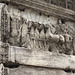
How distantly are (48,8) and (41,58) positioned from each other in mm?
1237

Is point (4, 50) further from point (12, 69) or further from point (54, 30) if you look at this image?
point (54, 30)

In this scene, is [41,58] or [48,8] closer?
[41,58]

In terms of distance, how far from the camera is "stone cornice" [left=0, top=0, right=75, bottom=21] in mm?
5113

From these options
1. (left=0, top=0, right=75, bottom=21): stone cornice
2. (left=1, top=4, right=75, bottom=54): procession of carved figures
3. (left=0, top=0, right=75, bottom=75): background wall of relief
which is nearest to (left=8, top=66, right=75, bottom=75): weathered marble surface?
(left=0, top=0, right=75, bottom=75): background wall of relief

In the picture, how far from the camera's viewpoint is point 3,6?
4.79 m

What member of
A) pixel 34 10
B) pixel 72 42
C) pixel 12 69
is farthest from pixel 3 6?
pixel 72 42

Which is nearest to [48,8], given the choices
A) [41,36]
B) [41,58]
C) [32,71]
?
[41,36]

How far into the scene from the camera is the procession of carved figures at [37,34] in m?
4.78

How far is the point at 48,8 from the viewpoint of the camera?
216 inches

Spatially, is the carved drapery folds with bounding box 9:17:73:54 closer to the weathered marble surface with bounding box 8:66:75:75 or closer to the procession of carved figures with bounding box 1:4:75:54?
the procession of carved figures with bounding box 1:4:75:54

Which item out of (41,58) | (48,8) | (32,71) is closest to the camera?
(32,71)

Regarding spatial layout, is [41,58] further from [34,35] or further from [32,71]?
[34,35]

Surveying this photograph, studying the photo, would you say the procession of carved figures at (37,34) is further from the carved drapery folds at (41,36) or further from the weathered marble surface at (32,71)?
the weathered marble surface at (32,71)

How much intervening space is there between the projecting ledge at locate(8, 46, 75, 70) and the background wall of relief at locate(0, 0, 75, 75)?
2cm
